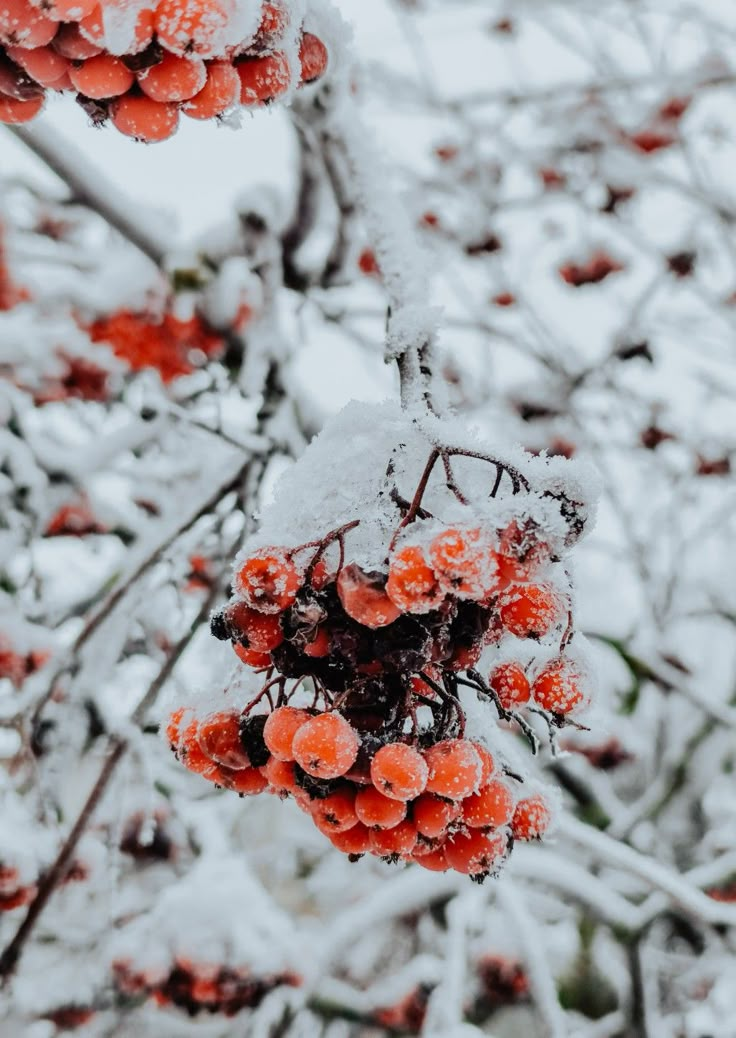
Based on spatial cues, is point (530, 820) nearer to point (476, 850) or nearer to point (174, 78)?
point (476, 850)

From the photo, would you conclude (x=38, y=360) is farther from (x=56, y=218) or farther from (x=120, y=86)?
(x=120, y=86)

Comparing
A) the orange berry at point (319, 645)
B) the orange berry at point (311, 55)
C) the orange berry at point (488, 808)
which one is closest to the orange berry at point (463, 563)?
the orange berry at point (319, 645)

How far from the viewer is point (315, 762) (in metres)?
0.83

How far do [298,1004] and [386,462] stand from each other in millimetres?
1681

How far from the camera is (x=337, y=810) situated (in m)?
0.90

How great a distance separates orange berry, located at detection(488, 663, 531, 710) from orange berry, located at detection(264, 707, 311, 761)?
0.22m

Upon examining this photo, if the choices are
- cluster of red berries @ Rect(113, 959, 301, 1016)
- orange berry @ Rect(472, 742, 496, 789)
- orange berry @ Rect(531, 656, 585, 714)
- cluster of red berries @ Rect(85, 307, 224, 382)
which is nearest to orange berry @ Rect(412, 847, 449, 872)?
orange berry @ Rect(472, 742, 496, 789)

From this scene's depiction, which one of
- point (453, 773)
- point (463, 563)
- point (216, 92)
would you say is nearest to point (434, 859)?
point (453, 773)

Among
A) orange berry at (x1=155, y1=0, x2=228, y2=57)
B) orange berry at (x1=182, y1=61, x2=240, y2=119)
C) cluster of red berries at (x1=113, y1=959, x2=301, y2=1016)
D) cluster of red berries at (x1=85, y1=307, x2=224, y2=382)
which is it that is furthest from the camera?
cluster of red berries at (x1=85, y1=307, x2=224, y2=382)

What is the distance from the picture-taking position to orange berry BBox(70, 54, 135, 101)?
0.82 metres

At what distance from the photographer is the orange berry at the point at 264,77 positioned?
2.92ft

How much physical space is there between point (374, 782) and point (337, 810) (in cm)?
8

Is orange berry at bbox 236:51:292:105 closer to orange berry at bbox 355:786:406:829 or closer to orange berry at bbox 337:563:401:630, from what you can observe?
orange berry at bbox 337:563:401:630

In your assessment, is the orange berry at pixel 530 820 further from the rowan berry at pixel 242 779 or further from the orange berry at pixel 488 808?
the rowan berry at pixel 242 779
